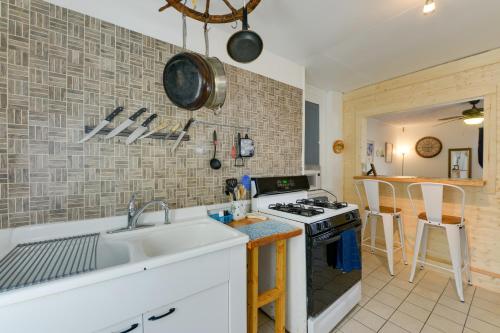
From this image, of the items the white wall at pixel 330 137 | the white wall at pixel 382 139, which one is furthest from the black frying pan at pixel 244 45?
the white wall at pixel 382 139

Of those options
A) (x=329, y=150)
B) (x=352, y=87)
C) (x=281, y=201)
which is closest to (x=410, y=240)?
(x=329, y=150)

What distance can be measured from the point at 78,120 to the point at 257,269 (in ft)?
4.71

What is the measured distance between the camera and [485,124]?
2221mm

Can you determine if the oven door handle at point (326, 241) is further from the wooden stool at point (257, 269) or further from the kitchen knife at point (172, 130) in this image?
the kitchen knife at point (172, 130)

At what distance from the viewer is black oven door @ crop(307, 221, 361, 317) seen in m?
1.50

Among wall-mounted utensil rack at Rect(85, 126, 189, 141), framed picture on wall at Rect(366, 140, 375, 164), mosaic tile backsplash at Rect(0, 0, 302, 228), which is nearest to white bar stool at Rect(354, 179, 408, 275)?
framed picture on wall at Rect(366, 140, 375, 164)

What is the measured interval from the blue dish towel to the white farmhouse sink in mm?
932

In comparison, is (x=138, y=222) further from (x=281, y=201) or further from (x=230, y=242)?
(x=281, y=201)

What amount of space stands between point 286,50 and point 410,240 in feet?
9.42

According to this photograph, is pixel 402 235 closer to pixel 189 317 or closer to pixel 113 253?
pixel 189 317

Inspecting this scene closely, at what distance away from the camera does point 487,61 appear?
2.17m

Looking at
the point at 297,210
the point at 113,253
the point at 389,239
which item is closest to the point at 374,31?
the point at 297,210

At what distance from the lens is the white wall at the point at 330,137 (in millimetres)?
3328

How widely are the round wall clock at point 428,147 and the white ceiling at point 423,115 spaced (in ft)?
1.23
